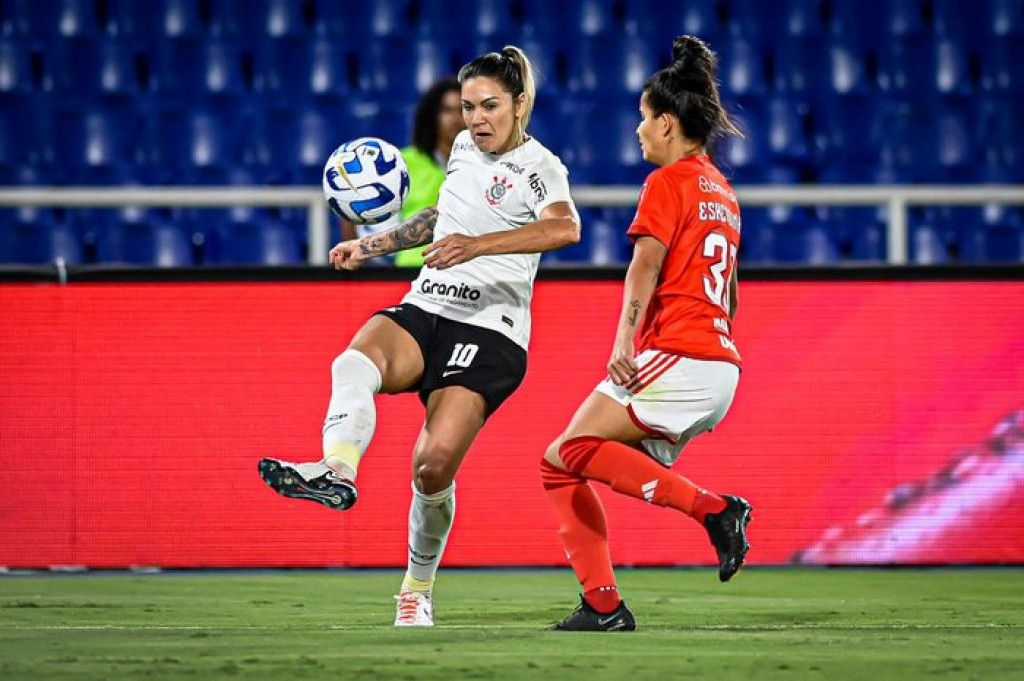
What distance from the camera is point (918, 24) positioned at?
34.6 ft

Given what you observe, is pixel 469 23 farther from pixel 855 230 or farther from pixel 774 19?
pixel 855 230

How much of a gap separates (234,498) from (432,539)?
2.23m

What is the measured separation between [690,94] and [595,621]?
1.55m

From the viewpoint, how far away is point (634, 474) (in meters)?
5.11

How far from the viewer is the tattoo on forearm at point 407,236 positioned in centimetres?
554

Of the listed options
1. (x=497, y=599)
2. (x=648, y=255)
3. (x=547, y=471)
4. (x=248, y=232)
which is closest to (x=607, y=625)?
(x=547, y=471)

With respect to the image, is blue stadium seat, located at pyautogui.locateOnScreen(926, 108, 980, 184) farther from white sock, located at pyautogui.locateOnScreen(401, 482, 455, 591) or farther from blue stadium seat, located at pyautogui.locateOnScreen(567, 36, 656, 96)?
Result: white sock, located at pyautogui.locateOnScreen(401, 482, 455, 591)

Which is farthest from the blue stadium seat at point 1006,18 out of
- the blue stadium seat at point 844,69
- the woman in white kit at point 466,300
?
the woman in white kit at point 466,300

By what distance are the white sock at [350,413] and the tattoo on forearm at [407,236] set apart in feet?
1.27

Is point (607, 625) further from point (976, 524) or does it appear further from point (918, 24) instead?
point (918, 24)

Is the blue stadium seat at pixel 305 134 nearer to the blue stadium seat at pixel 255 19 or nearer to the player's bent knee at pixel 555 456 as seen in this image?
the blue stadium seat at pixel 255 19

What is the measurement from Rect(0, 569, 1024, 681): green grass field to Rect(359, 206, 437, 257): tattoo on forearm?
1.17 meters

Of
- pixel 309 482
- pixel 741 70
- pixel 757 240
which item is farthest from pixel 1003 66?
pixel 309 482

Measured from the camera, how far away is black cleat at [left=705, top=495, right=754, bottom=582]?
493 cm
